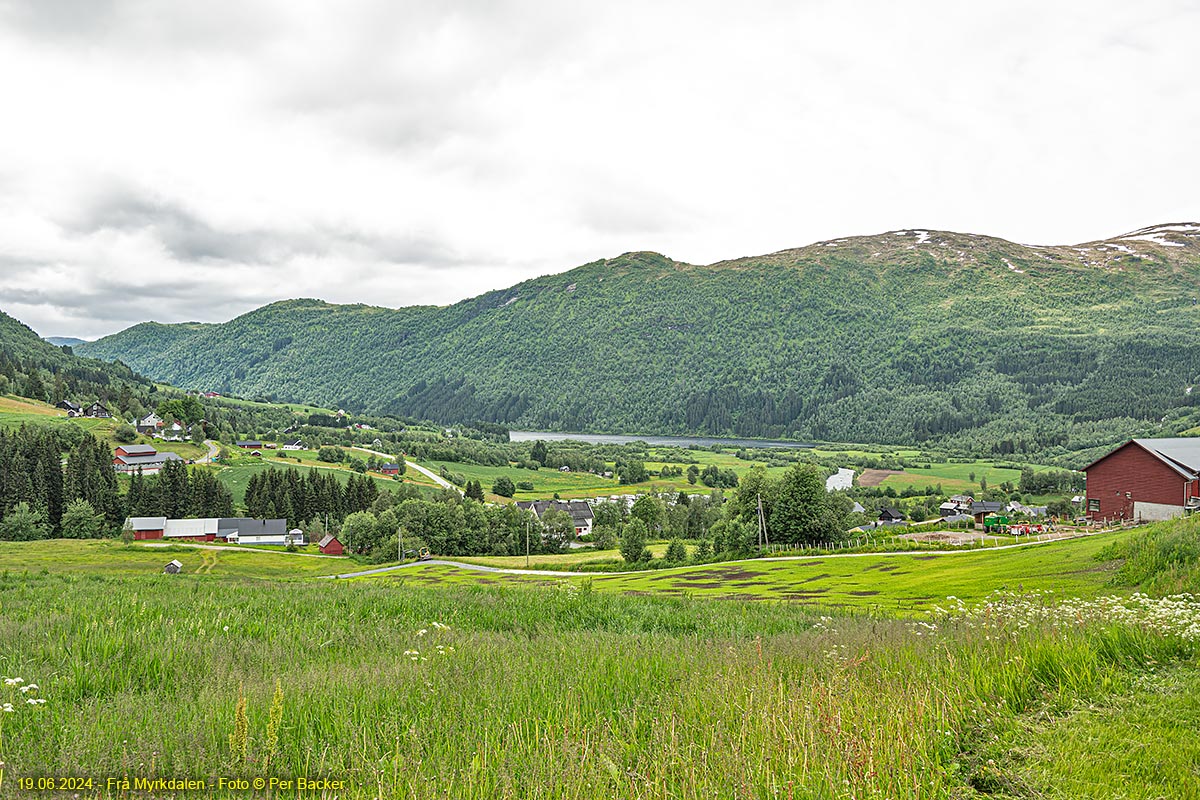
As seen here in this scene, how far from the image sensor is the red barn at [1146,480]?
45000mm

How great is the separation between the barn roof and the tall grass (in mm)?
51273

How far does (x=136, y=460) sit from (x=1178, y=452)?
5925 inches

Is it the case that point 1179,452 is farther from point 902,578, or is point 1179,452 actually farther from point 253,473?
point 253,473

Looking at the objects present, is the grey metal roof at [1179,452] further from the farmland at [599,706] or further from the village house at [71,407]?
the village house at [71,407]

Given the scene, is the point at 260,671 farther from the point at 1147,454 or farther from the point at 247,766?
the point at 1147,454

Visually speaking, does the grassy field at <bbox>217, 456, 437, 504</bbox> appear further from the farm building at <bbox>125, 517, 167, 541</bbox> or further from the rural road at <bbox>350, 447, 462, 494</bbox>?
the farm building at <bbox>125, 517, 167, 541</bbox>

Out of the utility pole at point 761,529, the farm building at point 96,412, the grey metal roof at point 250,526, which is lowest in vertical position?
the grey metal roof at point 250,526

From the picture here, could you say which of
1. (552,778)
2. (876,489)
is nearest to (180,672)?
(552,778)

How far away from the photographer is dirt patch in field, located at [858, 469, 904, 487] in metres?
138

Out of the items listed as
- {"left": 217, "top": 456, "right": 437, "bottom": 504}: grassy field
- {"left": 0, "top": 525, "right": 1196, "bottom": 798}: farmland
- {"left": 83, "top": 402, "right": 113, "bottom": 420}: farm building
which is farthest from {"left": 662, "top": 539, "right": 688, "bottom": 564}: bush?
{"left": 83, "top": 402, "right": 113, "bottom": 420}: farm building

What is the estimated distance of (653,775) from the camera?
148 inches

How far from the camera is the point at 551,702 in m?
4.96

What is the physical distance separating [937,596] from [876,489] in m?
114

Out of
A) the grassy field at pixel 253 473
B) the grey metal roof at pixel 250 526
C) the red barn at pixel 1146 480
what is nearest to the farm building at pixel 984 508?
the red barn at pixel 1146 480
